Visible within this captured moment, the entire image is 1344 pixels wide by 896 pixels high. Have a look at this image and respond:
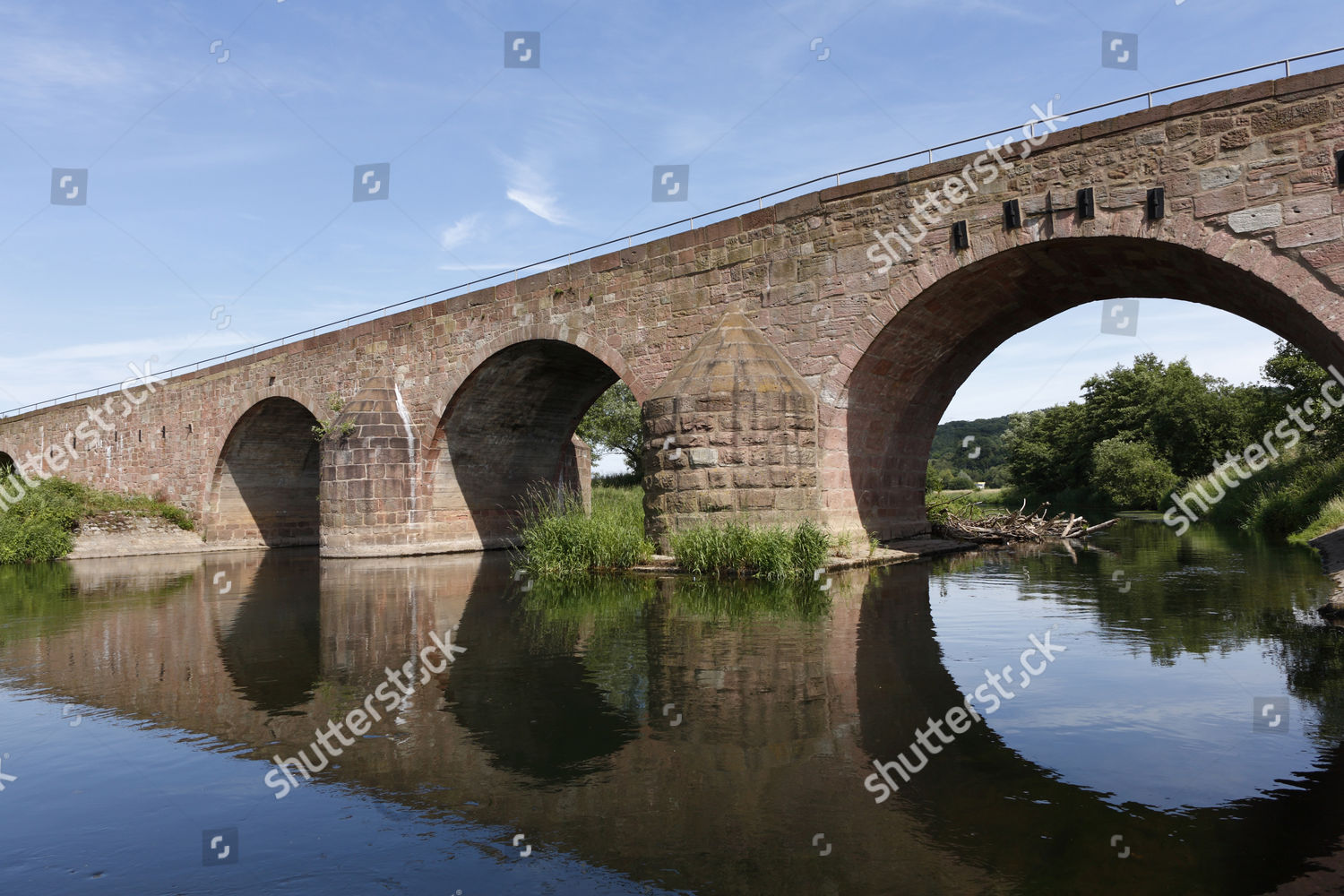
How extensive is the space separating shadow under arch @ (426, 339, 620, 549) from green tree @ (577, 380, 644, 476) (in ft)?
79.5

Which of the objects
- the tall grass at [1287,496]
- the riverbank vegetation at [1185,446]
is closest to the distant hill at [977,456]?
the riverbank vegetation at [1185,446]

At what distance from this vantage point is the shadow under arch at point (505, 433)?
19.1 metres

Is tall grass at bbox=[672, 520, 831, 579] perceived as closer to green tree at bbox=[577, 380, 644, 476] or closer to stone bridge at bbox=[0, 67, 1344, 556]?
stone bridge at bbox=[0, 67, 1344, 556]

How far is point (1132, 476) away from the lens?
41.0 m

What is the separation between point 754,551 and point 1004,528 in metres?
10.1

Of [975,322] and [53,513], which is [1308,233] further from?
[53,513]

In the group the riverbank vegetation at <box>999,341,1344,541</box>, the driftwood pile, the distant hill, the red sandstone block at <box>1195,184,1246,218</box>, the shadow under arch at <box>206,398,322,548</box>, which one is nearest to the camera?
the red sandstone block at <box>1195,184,1246,218</box>

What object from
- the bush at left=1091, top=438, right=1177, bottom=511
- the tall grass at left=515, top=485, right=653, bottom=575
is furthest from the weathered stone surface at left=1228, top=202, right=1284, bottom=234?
the bush at left=1091, top=438, right=1177, bottom=511


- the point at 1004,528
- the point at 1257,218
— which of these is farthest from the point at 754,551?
the point at 1004,528

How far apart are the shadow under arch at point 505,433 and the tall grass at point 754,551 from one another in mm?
7231

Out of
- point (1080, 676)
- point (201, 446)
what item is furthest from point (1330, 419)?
point (201, 446)

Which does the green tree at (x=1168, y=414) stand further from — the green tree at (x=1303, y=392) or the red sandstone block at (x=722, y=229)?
the red sandstone block at (x=722, y=229)

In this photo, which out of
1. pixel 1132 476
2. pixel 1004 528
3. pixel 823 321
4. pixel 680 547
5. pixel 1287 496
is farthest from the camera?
pixel 1132 476

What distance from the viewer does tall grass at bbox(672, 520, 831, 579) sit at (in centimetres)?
1177
